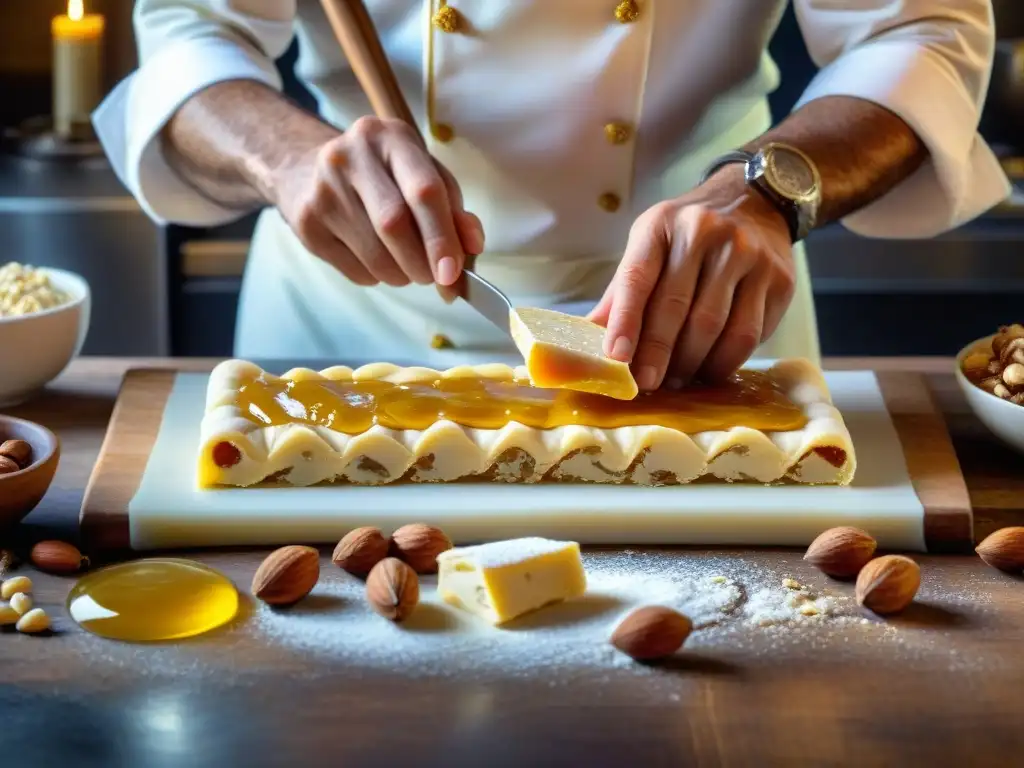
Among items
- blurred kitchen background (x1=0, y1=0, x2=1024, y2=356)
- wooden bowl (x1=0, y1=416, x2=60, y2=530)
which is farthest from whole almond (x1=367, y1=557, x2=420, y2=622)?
blurred kitchen background (x1=0, y1=0, x2=1024, y2=356)

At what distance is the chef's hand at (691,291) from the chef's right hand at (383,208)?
198 millimetres

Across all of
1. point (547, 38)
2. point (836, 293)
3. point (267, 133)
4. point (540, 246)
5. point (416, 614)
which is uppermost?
point (547, 38)

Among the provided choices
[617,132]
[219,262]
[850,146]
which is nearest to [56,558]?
[617,132]

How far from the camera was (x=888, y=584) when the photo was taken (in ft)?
3.93

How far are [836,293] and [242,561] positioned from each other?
6.49 ft

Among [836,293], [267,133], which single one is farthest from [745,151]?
[836,293]

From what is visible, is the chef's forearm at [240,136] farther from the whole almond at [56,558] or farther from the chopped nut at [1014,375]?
the chopped nut at [1014,375]

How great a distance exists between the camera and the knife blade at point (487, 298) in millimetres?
1525

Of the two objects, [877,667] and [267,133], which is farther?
[267,133]

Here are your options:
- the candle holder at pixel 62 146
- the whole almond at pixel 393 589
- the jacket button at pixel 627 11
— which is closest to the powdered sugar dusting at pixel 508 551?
the whole almond at pixel 393 589

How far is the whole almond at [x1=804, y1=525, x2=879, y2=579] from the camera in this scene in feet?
4.12

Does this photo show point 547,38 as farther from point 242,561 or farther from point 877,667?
point 877,667

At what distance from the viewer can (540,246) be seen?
1.88 meters

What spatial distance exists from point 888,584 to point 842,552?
0.07m
